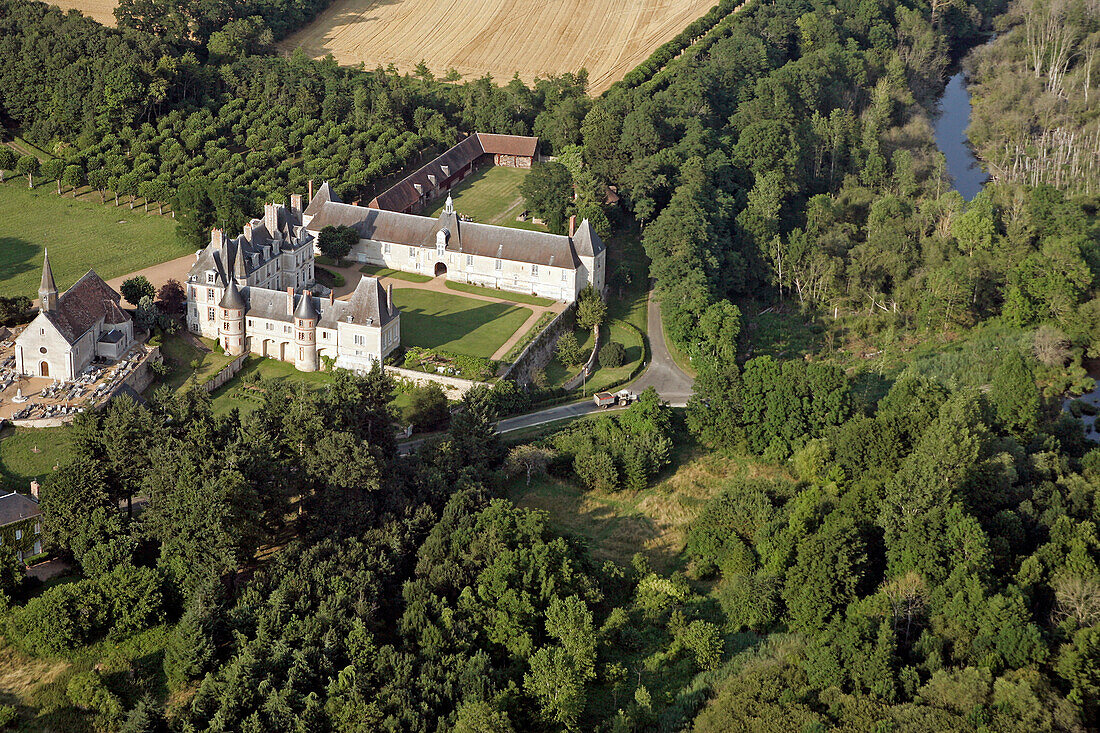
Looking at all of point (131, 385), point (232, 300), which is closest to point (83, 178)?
point (232, 300)

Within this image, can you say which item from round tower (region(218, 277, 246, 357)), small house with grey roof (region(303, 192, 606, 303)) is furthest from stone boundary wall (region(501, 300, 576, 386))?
round tower (region(218, 277, 246, 357))

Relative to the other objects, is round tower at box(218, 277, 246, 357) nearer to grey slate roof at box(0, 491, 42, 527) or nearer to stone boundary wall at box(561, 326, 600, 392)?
grey slate roof at box(0, 491, 42, 527)

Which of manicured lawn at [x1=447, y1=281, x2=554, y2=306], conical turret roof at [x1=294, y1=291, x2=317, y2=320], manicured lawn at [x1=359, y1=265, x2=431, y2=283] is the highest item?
conical turret roof at [x1=294, y1=291, x2=317, y2=320]

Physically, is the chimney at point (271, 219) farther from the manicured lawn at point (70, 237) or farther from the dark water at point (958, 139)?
the dark water at point (958, 139)

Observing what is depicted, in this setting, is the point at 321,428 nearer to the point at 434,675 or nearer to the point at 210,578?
the point at 210,578

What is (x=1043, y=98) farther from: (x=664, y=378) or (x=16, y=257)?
(x=16, y=257)

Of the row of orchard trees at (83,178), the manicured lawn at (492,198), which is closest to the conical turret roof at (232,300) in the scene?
the row of orchard trees at (83,178)
